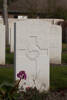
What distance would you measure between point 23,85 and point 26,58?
1.78ft

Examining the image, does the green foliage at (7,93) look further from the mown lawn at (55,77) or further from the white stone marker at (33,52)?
the mown lawn at (55,77)

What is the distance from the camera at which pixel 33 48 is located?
26.2 feet

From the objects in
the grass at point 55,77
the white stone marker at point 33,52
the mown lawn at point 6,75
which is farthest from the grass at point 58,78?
the mown lawn at point 6,75

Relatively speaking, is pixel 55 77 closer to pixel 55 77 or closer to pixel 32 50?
pixel 55 77

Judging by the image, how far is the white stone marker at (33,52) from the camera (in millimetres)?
7870

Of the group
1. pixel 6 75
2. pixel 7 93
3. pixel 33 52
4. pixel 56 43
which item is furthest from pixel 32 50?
pixel 56 43

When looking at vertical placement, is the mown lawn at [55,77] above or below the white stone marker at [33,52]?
below

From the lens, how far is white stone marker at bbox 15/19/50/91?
7870 millimetres

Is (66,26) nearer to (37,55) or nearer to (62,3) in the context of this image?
(62,3)

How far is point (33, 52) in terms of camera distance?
802 centimetres

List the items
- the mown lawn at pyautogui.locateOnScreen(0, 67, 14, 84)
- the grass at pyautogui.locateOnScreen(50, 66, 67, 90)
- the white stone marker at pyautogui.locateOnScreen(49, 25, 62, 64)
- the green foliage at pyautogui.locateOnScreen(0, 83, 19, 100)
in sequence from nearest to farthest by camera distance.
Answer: the green foliage at pyautogui.locateOnScreen(0, 83, 19, 100), the grass at pyautogui.locateOnScreen(50, 66, 67, 90), the mown lawn at pyautogui.locateOnScreen(0, 67, 14, 84), the white stone marker at pyautogui.locateOnScreen(49, 25, 62, 64)

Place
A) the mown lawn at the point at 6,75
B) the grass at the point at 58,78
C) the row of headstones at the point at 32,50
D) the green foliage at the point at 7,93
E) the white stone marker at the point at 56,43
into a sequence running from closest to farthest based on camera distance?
1. the green foliage at the point at 7,93
2. the row of headstones at the point at 32,50
3. the grass at the point at 58,78
4. the mown lawn at the point at 6,75
5. the white stone marker at the point at 56,43

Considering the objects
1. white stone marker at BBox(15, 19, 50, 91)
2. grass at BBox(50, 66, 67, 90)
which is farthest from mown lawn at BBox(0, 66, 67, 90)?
white stone marker at BBox(15, 19, 50, 91)

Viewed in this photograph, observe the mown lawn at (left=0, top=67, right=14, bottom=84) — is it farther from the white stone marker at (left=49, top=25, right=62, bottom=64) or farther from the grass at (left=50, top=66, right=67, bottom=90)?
the white stone marker at (left=49, top=25, right=62, bottom=64)
